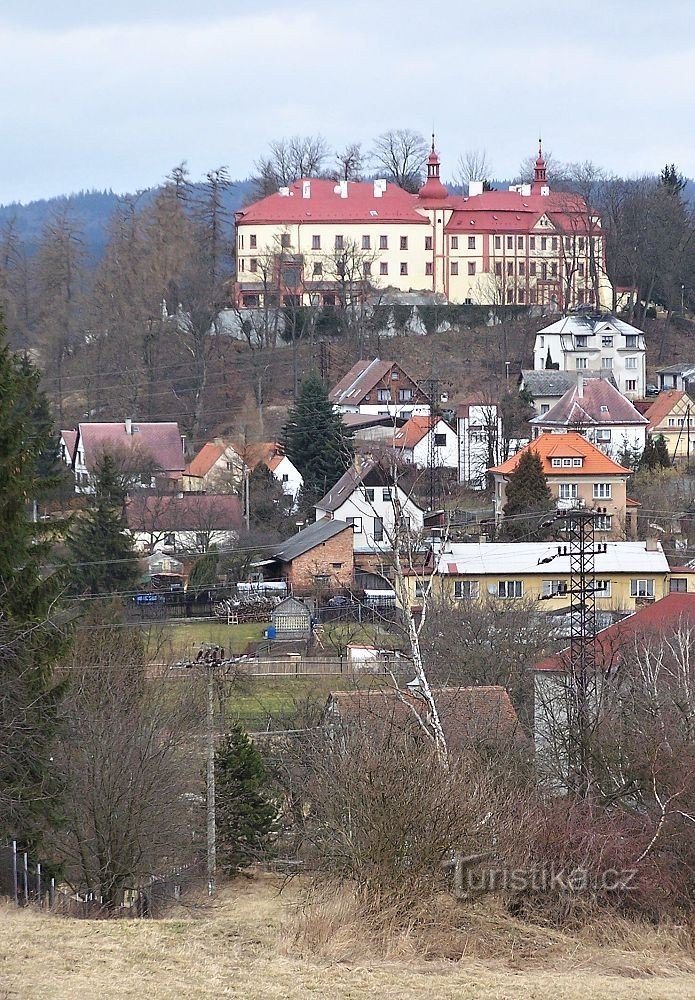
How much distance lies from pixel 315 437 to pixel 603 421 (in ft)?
33.6

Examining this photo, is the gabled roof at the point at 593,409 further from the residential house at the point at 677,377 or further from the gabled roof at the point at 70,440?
the gabled roof at the point at 70,440

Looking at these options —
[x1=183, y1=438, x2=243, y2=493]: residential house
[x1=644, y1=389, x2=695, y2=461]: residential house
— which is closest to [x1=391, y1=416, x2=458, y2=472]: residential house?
A: [x1=183, y1=438, x2=243, y2=493]: residential house

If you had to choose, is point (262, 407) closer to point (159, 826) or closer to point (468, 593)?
point (468, 593)

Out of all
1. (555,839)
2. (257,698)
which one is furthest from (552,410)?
(555,839)

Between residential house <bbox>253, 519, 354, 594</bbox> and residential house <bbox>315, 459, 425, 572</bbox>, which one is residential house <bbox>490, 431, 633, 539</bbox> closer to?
residential house <bbox>315, 459, 425, 572</bbox>

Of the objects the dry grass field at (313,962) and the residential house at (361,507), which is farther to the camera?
the residential house at (361,507)

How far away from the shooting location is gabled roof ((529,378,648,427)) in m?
51.3

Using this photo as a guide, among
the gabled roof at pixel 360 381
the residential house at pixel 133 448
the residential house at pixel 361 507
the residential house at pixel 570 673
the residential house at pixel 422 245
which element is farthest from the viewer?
the residential house at pixel 422 245

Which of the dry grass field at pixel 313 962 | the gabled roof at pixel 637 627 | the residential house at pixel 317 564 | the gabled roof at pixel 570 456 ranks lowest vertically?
the dry grass field at pixel 313 962

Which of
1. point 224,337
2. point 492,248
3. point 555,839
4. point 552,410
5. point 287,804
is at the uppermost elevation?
point 492,248

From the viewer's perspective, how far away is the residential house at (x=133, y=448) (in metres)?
49.1

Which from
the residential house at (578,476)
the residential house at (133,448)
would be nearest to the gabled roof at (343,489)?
the residential house at (578,476)

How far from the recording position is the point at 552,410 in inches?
2084

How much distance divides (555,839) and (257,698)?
15853mm
